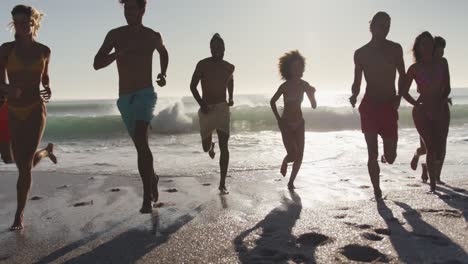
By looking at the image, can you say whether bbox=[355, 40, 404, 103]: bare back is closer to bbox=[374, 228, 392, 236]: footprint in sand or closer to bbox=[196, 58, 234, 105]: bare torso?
bbox=[374, 228, 392, 236]: footprint in sand

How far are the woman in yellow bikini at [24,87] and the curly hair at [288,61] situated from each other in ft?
10.5

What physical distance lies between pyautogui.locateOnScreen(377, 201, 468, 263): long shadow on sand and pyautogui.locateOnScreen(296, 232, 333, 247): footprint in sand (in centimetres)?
50

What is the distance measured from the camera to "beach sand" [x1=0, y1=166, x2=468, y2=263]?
324 centimetres

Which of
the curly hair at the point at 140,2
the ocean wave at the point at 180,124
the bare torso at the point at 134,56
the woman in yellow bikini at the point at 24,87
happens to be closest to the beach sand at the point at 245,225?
the woman in yellow bikini at the point at 24,87

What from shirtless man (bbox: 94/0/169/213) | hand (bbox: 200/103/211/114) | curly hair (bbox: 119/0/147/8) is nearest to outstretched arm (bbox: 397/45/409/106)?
hand (bbox: 200/103/211/114)

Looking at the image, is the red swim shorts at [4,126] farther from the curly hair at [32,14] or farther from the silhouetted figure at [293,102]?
the silhouetted figure at [293,102]

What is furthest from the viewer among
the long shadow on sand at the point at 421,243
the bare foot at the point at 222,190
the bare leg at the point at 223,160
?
the bare leg at the point at 223,160

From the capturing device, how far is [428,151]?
5648 millimetres

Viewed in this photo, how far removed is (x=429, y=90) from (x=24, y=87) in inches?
183

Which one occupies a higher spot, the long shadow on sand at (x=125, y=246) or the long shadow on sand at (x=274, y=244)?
the long shadow on sand at (x=274, y=244)

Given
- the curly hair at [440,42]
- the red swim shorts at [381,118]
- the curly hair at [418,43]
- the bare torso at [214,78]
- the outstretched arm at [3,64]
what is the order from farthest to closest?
the bare torso at [214,78] < the curly hair at [440,42] < the curly hair at [418,43] < the red swim shorts at [381,118] < the outstretched arm at [3,64]

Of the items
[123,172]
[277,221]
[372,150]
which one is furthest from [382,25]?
[123,172]

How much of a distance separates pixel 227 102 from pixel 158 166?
2.96 m

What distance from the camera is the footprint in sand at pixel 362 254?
3068 millimetres
